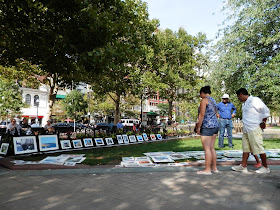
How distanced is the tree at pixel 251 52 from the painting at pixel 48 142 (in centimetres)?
918

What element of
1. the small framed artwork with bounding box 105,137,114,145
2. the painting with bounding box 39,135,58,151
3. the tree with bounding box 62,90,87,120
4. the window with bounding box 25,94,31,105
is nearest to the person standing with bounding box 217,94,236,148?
the small framed artwork with bounding box 105,137,114,145

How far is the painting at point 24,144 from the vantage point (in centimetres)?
659

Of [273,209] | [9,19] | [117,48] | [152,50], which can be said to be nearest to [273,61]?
[117,48]

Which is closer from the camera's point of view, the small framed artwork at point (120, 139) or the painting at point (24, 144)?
the painting at point (24, 144)

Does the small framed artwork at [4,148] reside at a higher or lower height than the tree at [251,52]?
lower

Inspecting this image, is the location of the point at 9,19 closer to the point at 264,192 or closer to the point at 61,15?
the point at 61,15

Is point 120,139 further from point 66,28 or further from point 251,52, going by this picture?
point 251,52

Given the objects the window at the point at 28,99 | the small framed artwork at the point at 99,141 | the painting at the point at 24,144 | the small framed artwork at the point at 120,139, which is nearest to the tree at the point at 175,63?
the small framed artwork at the point at 120,139

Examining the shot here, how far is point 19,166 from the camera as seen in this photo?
201 inches

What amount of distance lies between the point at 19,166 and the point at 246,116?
17.7 feet

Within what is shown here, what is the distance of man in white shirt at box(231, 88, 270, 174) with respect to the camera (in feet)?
15.4

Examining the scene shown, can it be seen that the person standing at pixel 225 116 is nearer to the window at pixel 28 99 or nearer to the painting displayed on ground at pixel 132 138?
the painting displayed on ground at pixel 132 138

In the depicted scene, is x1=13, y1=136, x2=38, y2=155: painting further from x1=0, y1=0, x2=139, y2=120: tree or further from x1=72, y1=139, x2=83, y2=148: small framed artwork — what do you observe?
x1=0, y1=0, x2=139, y2=120: tree

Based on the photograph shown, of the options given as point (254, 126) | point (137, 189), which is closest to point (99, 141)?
point (137, 189)
